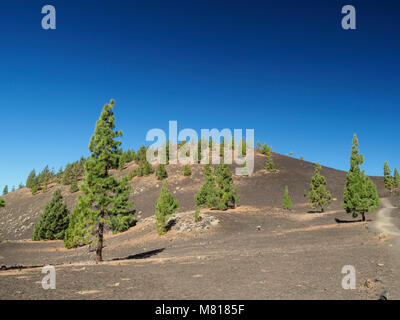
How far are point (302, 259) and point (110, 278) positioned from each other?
11.0 m

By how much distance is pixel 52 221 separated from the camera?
130ft

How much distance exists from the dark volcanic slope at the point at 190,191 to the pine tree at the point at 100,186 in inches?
1491

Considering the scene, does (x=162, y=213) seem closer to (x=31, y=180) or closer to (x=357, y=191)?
(x=357, y=191)

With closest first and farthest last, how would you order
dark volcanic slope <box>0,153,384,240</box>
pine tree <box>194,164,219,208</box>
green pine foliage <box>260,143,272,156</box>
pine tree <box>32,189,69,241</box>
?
1. pine tree <box>32,189,69,241</box>
2. pine tree <box>194,164,219,208</box>
3. dark volcanic slope <box>0,153,384,240</box>
4. green pine foliage <box>260,143,272,156</box>

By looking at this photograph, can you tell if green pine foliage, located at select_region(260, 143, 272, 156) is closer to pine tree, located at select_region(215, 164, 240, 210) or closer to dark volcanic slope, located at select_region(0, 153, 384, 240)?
dark volcanic slope, located at select_region(0, 153, 384, 240)

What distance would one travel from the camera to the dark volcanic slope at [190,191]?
6438 cm

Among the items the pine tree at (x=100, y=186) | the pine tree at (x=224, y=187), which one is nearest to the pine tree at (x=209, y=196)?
the pine tree at (x=224, y=187)

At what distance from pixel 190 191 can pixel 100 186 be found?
2143 inches

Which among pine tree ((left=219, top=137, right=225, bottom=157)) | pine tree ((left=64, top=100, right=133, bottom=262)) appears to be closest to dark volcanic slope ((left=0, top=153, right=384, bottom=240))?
pine tree ((left=219, top=137, right=225, bottom=157))

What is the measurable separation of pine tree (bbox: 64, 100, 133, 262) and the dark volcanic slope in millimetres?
37862

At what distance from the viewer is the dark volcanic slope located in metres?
64.4

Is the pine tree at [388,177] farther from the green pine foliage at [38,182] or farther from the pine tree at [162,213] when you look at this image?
the green pine foliage at [38,182]
